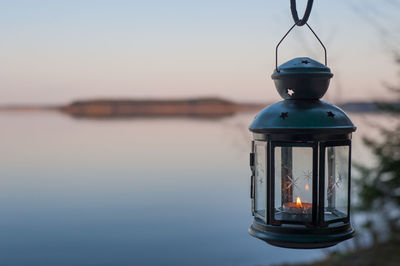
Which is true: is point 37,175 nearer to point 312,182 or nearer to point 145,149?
point 145,149

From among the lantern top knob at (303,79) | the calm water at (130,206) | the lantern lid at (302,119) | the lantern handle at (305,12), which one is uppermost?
the lantern handle at (305,12)

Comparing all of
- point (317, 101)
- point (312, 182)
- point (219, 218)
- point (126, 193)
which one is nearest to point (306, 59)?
point (317, 101)

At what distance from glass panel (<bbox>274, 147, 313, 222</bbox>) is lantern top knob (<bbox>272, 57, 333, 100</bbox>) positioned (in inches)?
10.1

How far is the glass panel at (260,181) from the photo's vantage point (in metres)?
2.21

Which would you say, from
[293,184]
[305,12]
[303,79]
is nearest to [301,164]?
[293,184]

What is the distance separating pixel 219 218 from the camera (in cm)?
3103

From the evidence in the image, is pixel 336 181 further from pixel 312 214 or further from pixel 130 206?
pixel 130 206

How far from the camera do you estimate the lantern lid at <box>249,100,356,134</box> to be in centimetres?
204

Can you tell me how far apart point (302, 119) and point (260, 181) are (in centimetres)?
40

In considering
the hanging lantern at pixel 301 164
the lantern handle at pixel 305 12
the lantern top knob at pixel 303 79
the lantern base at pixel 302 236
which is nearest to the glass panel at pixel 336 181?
the hanging lantern at pixel 301 164

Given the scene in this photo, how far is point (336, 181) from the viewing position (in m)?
2.27

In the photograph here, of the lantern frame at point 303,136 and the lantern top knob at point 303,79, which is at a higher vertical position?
the lantern top knob at point 303,79

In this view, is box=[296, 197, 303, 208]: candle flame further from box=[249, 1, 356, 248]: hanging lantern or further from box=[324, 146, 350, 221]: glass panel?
box=[324, 146, 350, 221]: glass panel

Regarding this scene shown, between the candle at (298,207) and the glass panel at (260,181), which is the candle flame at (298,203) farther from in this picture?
the glass panel at (260,181)
